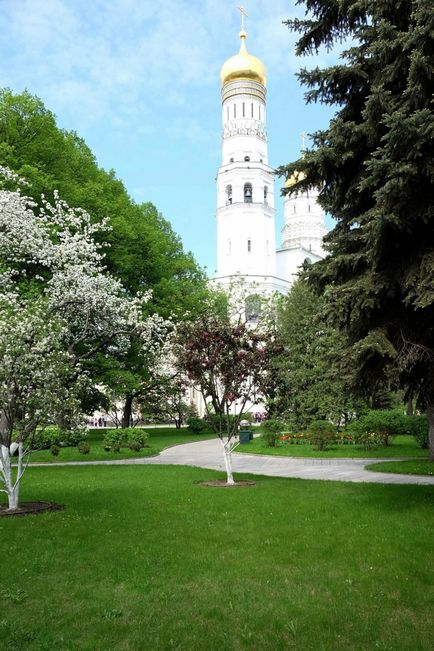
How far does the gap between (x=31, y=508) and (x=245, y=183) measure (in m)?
58.1

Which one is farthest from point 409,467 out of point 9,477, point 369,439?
point 9,477

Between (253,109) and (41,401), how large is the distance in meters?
60.5

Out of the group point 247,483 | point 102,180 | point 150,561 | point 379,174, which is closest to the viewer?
point 150,561

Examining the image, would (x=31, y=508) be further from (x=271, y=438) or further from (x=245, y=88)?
(x=245, y=88)

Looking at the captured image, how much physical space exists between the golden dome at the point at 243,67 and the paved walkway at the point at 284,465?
50584mm

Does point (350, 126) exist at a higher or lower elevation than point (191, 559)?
higher

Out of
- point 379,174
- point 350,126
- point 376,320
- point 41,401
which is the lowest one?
point 41,401

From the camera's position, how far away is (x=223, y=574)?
271 inches

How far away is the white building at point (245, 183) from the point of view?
64.2 m

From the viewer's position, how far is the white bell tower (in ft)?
211

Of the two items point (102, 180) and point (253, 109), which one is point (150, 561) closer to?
point (102, 180)

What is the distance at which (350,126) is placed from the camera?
9.48m

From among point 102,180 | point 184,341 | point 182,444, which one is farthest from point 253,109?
point 184,341

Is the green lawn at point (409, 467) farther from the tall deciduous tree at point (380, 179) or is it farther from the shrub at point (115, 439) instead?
the shrub at point (115, 439)
